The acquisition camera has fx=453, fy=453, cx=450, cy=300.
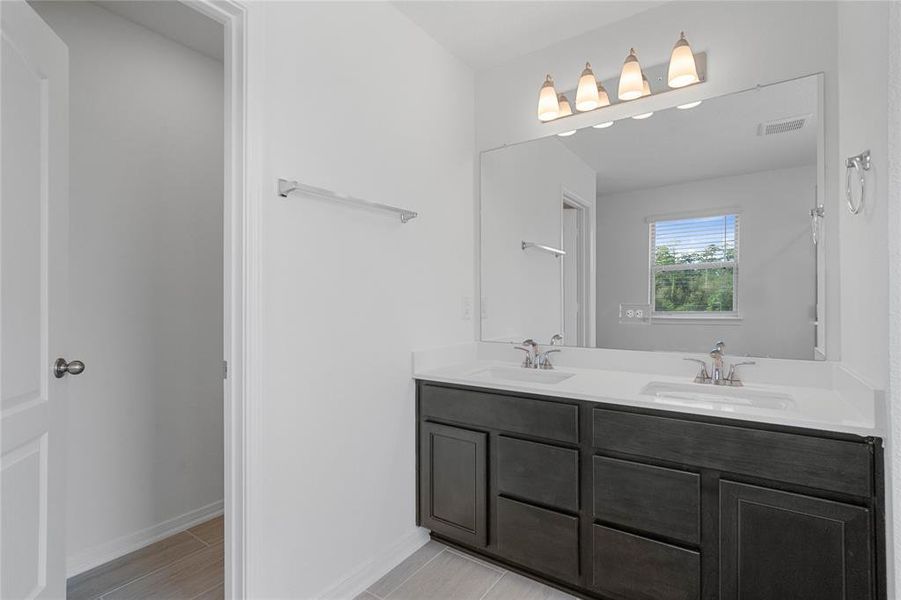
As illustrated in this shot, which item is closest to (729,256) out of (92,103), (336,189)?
(336,189)

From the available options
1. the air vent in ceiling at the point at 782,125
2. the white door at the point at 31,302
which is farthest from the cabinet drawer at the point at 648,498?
the white door at the point at 31,302

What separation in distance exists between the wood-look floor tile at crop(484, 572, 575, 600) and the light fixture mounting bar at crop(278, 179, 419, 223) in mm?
1663

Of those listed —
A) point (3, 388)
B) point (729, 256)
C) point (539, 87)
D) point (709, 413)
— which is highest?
point (539, 87)

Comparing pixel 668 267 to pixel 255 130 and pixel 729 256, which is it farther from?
pixel 255 130

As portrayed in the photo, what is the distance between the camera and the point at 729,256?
199 cm

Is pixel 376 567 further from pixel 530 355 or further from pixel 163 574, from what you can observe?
pixel 530 355

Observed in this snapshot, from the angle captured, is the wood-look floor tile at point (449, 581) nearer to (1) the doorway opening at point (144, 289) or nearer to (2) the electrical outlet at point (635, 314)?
(1) the doorway opening at point (144, 289)

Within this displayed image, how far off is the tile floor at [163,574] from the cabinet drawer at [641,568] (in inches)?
60.5

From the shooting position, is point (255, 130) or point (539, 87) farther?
point (539, 87)

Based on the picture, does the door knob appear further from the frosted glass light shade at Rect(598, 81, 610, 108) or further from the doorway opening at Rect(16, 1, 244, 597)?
the frosted glass light shade at Rect(598, 81, 610, 108)

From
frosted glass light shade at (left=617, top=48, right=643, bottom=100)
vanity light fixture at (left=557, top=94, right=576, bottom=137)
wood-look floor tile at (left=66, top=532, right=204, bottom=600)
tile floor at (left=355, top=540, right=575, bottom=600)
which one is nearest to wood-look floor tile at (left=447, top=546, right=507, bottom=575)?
tile floor at (left=355, top=540, right=575, bottom=600)

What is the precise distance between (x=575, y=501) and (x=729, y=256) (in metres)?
1.25

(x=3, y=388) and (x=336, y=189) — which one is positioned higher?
(x=336, y=189)

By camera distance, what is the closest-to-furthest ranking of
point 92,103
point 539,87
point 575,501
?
point 575,501, point 92,103, point 539,87
